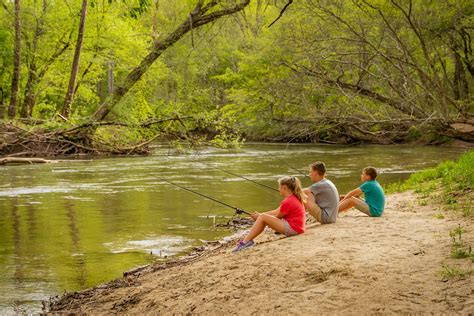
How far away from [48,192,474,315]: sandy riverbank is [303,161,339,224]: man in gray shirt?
1.92ft

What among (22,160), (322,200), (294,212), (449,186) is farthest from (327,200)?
(22,160)

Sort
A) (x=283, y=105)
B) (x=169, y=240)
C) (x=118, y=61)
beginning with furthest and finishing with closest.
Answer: (x=118, y=61)
(x=283, y=105)
(x=169, y=240)

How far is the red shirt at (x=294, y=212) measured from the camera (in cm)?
860

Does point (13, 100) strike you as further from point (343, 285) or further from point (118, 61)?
point (343, 285)

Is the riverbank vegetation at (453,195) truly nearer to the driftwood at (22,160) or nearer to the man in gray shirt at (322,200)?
the man in gray shirt at (322,200)

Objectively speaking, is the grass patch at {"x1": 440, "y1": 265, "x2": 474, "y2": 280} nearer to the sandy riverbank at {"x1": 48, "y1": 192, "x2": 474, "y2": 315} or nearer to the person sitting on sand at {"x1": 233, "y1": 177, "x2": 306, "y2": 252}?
the sandy riverbank at {"x1": 48, "y1": 192, "x2": 474, "y2": 315}

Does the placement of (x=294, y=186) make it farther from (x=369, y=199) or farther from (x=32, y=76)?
(x=32, y=76)

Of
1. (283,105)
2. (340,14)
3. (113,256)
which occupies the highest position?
(340,14)

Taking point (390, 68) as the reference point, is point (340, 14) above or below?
above

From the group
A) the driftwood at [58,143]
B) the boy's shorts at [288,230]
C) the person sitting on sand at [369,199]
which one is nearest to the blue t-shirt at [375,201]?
the person sitting on sand at [369,199]

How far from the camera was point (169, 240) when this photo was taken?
1070 centimetres

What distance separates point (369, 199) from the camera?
33.0ft

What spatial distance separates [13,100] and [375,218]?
2525cm

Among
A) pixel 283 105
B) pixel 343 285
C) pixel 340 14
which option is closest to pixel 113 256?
pixel 343 285
